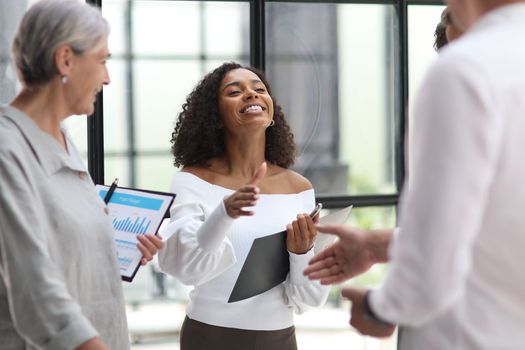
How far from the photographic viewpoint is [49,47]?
5.80 ft

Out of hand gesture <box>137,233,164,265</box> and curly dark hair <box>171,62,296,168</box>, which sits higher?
curly dark hair <box>171,62,296,168</box>

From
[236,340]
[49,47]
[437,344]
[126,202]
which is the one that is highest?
[49,47]

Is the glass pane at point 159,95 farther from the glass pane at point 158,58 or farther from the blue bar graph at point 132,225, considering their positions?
the blue bar graph at point 132,225

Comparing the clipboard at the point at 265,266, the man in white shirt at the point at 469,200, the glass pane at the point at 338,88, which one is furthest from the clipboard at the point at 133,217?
the glass pane at the point at 338,88

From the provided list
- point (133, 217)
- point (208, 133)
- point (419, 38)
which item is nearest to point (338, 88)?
point (419, 38)

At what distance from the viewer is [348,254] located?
184 centimetres

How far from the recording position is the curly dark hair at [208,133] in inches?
117

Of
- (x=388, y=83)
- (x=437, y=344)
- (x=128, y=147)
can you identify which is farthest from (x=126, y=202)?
(x=388, y=83)

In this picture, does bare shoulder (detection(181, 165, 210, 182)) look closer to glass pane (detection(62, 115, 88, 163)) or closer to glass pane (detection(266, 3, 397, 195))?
glass pane (detection(62, 115, 88, 163))

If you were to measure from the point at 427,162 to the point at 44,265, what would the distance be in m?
0.80

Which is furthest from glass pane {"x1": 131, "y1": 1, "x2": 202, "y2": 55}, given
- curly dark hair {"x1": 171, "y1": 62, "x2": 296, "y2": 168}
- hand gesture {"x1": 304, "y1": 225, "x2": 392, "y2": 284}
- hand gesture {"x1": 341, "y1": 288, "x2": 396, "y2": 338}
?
hand gesture {"x1": 341, "y1": 288, "x2": 396, "y2": 338}

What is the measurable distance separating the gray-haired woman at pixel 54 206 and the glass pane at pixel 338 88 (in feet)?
7.38

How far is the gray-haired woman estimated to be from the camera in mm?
1613

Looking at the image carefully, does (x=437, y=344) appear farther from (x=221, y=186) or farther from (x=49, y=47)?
(x=221, y=186)
